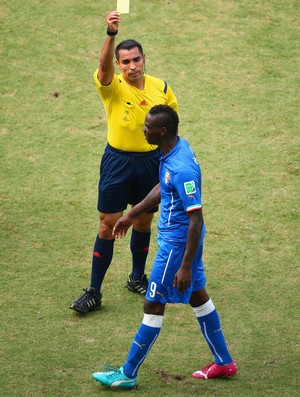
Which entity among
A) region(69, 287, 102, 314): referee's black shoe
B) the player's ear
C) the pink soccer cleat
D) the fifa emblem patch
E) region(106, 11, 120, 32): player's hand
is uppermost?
region(106, 11, 120, 32): player's hand

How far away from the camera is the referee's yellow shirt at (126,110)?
25.4ft

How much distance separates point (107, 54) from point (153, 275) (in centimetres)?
199

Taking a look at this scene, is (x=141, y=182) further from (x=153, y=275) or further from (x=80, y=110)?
(x=80, y=110)

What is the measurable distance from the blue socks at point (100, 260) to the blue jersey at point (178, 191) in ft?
4.88

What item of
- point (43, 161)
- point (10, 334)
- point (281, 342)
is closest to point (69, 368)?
point (10, 334)

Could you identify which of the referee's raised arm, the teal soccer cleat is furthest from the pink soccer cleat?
the referee's raised arm

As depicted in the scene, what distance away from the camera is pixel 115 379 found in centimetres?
661

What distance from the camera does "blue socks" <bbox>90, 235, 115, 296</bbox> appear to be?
26.2 feet

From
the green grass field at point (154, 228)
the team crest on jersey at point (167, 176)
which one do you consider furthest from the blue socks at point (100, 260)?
the team crest on jersey at point (167, 176)

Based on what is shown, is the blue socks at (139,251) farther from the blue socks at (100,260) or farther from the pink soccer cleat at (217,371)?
the pink soccer cleat at (217,371)

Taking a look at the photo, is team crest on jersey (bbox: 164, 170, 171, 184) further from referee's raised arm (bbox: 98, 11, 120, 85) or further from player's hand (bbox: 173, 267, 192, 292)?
referee's raised arm (bbox: 98, 11, 120, 85)

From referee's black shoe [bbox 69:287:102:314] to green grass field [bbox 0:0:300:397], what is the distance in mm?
89

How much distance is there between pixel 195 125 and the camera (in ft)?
35.6

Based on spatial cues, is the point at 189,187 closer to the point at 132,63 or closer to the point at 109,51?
the point at 109,51
